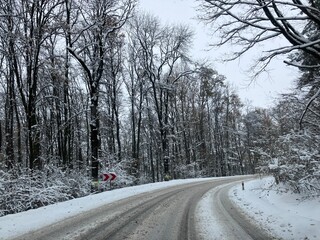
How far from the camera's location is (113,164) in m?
25.0

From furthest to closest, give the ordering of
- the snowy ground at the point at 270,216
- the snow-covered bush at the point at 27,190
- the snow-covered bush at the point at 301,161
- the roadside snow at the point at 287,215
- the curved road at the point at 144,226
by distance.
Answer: the snow-covered bush at the point at 27,190 → the snow-covered bush at the point at 301,161 → the snowy ground at the point at 270,216 → the roadside snow at the point at 287,215 → the curved road at the point at 144,226

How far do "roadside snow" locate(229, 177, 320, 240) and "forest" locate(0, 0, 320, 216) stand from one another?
640 mm

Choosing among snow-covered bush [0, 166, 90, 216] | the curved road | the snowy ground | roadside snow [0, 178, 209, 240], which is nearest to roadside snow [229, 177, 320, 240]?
the snowy ground

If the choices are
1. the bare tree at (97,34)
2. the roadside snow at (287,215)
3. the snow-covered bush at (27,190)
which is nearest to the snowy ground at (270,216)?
the roadside snow at (287,215)

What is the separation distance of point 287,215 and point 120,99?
30971 mm

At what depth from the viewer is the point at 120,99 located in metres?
38.8

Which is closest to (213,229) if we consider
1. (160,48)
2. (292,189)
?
(292,189)

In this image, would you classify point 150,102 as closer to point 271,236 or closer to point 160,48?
point 160,48

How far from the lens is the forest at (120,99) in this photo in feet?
37.8

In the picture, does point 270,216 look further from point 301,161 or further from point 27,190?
point 27,190

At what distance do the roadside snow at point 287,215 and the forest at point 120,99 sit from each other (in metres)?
0.64

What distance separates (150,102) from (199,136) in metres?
12.0

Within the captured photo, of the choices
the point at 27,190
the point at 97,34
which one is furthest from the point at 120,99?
the point at 27,190

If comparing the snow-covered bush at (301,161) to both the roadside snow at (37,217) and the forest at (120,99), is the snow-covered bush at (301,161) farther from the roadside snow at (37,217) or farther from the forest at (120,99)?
the roadside snow at (37,217)
